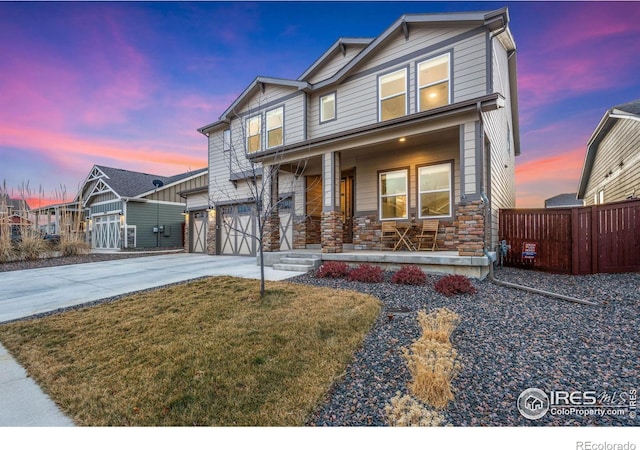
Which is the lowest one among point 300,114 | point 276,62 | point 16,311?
point 16,311

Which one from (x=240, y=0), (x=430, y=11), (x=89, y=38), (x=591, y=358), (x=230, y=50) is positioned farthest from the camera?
(x=230, y=50)

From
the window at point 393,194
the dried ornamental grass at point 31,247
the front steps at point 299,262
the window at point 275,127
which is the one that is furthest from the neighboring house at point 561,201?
the dried ornamental grass at point 31,247

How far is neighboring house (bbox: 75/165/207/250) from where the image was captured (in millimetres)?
18125

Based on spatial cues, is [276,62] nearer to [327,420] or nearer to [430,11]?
[430,11]

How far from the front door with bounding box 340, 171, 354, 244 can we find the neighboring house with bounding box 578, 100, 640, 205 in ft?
29.0

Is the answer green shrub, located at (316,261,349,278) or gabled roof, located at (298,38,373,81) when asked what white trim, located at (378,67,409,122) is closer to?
gabled roof, located at (298,38,373,81)

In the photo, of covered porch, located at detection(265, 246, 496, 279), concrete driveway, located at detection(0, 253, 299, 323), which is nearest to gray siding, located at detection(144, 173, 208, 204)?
concrete driveway, located at detection(0, 253, 299, 323)

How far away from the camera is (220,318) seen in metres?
3.90

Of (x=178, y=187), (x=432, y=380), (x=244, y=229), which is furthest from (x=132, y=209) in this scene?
(x=432, y=380)

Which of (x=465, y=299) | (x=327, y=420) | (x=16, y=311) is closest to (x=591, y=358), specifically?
(x=465, y=299)

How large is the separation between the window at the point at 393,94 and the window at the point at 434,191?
1873mm

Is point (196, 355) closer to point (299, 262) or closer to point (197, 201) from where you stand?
point (299, 262)

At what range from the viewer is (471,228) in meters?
5.80

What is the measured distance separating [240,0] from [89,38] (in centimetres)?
461
